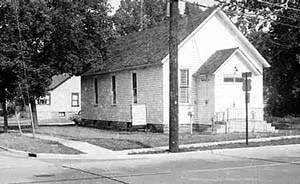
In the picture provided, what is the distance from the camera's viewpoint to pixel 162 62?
Answer: 2608cm

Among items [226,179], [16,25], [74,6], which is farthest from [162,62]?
[226,179]

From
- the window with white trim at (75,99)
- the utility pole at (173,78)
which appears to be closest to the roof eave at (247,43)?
the utility pole at (173,78)

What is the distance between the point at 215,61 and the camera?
1077 inches

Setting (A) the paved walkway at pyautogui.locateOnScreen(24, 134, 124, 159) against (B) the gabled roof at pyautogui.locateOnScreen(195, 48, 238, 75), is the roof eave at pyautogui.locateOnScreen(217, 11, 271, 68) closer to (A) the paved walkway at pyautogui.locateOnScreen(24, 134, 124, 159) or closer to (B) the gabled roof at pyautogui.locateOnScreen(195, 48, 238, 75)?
(B) the gabled roof at pyautogui.locateOnScreen(195, 48, 238, 75)

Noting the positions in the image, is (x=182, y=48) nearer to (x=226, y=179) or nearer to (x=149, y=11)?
(x=226, y=179)

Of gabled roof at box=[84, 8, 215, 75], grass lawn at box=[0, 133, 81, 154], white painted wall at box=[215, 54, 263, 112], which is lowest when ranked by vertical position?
grass lawn at box=[0, 133, 81, 154]

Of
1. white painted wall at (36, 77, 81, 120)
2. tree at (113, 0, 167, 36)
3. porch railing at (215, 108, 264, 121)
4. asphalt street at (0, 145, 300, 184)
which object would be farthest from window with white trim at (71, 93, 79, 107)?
asphalt street at (0, 145, 300, 184)

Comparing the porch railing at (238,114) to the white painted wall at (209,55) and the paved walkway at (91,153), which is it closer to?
the white painted wall at (209,55)

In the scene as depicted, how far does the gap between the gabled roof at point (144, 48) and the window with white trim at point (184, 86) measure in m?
1.78

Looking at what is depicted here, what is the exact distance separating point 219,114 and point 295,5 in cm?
1429

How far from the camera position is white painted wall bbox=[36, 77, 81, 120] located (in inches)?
2377

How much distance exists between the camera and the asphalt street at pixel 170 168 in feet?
38.5

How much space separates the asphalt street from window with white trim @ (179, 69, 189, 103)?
29.2 feet

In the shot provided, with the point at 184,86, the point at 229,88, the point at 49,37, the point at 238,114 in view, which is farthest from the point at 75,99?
the point at 238,114
